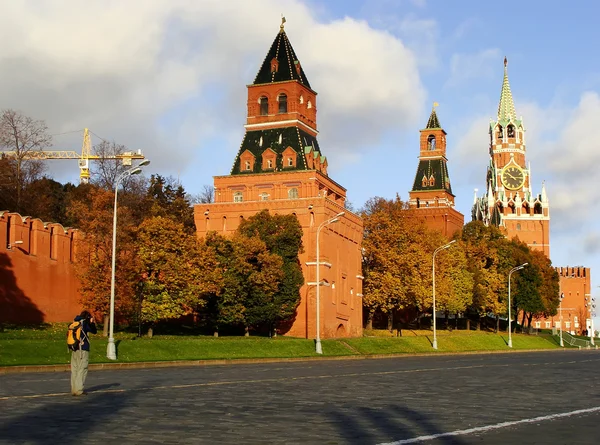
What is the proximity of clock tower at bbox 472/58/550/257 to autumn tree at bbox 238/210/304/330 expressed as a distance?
3662 inches

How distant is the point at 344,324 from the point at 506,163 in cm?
9838

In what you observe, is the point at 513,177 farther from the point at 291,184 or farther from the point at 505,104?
the point at 291,184

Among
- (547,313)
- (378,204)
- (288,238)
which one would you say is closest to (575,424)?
(288,238)

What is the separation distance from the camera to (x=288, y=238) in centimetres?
6662

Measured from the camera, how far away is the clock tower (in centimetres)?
15875

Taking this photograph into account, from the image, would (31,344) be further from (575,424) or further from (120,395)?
(575,424)

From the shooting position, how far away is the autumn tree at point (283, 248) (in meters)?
64.7

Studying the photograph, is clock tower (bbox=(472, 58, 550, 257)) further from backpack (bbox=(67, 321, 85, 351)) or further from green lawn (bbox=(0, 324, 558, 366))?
backpack (bbox=(67, 321, 85, 351))

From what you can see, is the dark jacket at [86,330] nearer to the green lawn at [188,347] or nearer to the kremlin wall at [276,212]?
the green lawn at [188,347]

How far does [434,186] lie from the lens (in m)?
117

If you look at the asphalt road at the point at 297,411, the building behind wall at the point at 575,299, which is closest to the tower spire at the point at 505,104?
the building behind wall at the point at 575,299

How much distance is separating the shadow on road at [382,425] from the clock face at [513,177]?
489 feet

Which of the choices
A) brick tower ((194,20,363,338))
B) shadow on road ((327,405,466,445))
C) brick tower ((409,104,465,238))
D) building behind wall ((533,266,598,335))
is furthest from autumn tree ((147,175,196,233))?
building behind wall ((533,266,598,335))

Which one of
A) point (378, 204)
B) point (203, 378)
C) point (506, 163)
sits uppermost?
point (506, 163)
